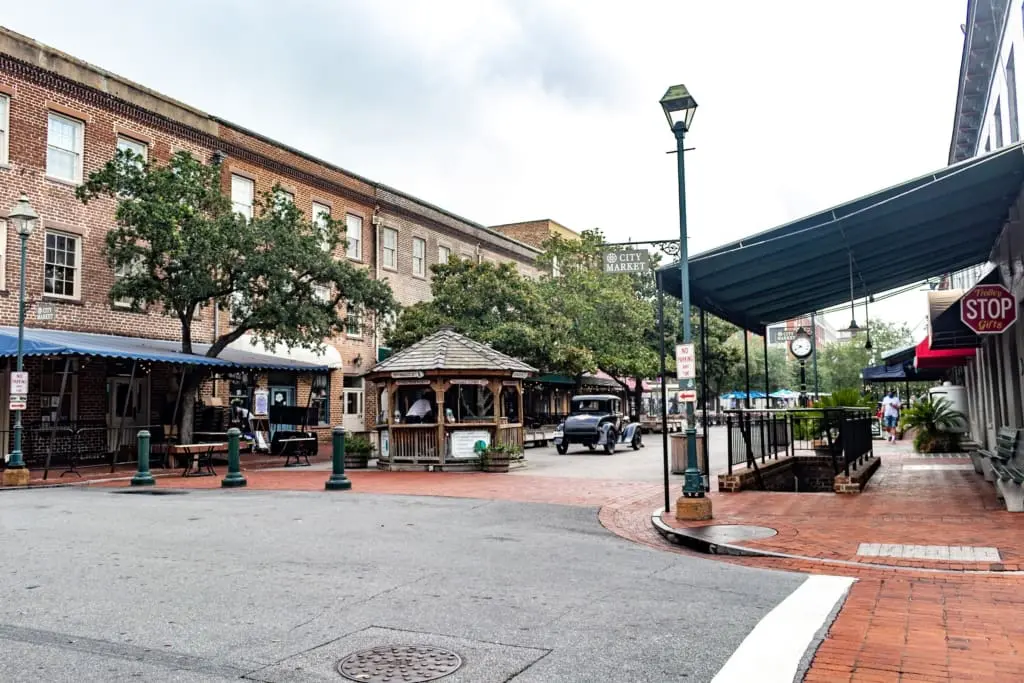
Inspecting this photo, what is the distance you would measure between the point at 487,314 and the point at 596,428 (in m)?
7.47

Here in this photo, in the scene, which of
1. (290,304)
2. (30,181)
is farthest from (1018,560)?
(30,181)

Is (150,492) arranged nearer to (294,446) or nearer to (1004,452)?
(294,446)

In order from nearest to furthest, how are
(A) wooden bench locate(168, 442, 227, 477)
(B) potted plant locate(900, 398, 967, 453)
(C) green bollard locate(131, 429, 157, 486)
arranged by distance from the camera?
(C) green bollard locate(131, 429, 157, 486) < (A) wooden bench locate(168, 442, 227, 477) < (B) potted plant locate(900, 398, 967, 453)

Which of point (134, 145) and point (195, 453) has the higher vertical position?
point (134, 145)

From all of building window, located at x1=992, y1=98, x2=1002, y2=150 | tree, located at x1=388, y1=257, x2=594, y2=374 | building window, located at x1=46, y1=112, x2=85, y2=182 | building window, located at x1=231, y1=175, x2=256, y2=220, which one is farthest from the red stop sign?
building window, located at x1=231, y1=175, x2=256, y2=220

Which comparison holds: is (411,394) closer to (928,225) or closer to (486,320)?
(486,320)

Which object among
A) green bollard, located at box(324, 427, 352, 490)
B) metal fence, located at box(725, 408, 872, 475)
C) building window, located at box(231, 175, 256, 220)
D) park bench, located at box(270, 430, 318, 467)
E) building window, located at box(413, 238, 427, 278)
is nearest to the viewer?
metal fence, located at box(725, 408, 872, 475)

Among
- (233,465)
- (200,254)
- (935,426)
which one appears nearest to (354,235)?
(200,254)

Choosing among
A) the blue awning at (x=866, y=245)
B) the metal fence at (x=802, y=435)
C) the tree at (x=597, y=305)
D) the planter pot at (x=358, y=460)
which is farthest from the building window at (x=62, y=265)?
the tree at (x=597, y=305)

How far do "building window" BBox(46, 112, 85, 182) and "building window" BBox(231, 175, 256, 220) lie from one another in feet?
17.5

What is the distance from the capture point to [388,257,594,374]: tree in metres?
30.6

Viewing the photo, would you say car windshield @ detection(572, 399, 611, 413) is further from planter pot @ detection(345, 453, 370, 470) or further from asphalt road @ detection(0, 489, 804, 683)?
asphalt road @ detection(0, 489, 804, 683)

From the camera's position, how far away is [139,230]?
67.2 ft

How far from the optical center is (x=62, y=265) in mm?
21719
